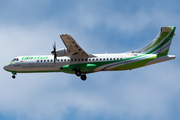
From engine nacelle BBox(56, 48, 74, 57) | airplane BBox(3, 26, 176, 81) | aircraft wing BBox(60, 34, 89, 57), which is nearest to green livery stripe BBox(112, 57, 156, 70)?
airplane BBox(3, 26, 176, 81)

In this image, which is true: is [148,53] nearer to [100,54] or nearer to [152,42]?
[152,42]

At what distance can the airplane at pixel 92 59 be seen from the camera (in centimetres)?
3403

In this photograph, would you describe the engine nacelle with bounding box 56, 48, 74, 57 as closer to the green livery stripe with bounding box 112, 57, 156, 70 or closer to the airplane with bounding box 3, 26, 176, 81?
the airplane with bounding box 3, 26, 176, 81

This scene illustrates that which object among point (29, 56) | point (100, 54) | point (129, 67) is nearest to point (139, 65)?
point (129, 67)

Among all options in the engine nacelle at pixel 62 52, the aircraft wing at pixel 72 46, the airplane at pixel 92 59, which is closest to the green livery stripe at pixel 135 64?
the airplane at pixel 92 59

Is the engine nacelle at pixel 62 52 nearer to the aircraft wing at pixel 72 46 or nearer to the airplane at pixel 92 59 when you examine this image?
the airplane at pixel 92 59

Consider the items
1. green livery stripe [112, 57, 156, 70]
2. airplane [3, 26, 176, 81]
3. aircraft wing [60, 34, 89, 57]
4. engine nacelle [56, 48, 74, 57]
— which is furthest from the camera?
engine nacelle [56, 48, 74, 57]

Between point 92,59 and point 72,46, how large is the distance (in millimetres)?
2917

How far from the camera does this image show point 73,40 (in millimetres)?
33281

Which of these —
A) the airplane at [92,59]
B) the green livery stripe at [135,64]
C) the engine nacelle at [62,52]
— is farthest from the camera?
the engine nacelle at [62,52]

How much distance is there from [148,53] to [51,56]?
11349 mm

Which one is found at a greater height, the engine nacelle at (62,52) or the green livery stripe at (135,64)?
the engine nacelle at (62,52)

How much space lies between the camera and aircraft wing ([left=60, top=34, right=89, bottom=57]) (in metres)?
33.0

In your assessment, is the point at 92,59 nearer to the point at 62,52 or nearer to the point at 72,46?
the point at 72,46
